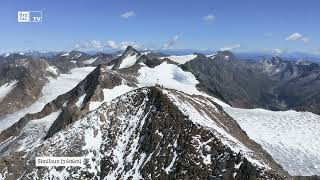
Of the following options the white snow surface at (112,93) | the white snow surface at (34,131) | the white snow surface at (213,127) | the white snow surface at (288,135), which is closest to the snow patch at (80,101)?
the white snow surface at (112,93)

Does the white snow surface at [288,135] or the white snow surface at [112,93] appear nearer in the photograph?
the white snow surface at [288,135]

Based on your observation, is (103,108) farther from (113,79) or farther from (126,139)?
(113,79)

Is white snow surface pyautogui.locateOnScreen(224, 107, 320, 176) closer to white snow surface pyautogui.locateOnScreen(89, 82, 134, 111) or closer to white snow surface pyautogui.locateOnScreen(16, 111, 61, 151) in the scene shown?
white snow surface pyautogui.locateOnScreen(89, 82, 134, 111)

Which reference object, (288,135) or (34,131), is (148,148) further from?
(34,131)

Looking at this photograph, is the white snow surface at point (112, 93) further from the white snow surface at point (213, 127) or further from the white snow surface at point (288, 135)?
the white snow surface at point (213, 127)

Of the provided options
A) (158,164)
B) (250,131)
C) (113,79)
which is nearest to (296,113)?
(250,131)

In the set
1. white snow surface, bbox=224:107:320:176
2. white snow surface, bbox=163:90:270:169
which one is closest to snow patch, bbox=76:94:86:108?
white snow surface, bbox=224:107:320:176
